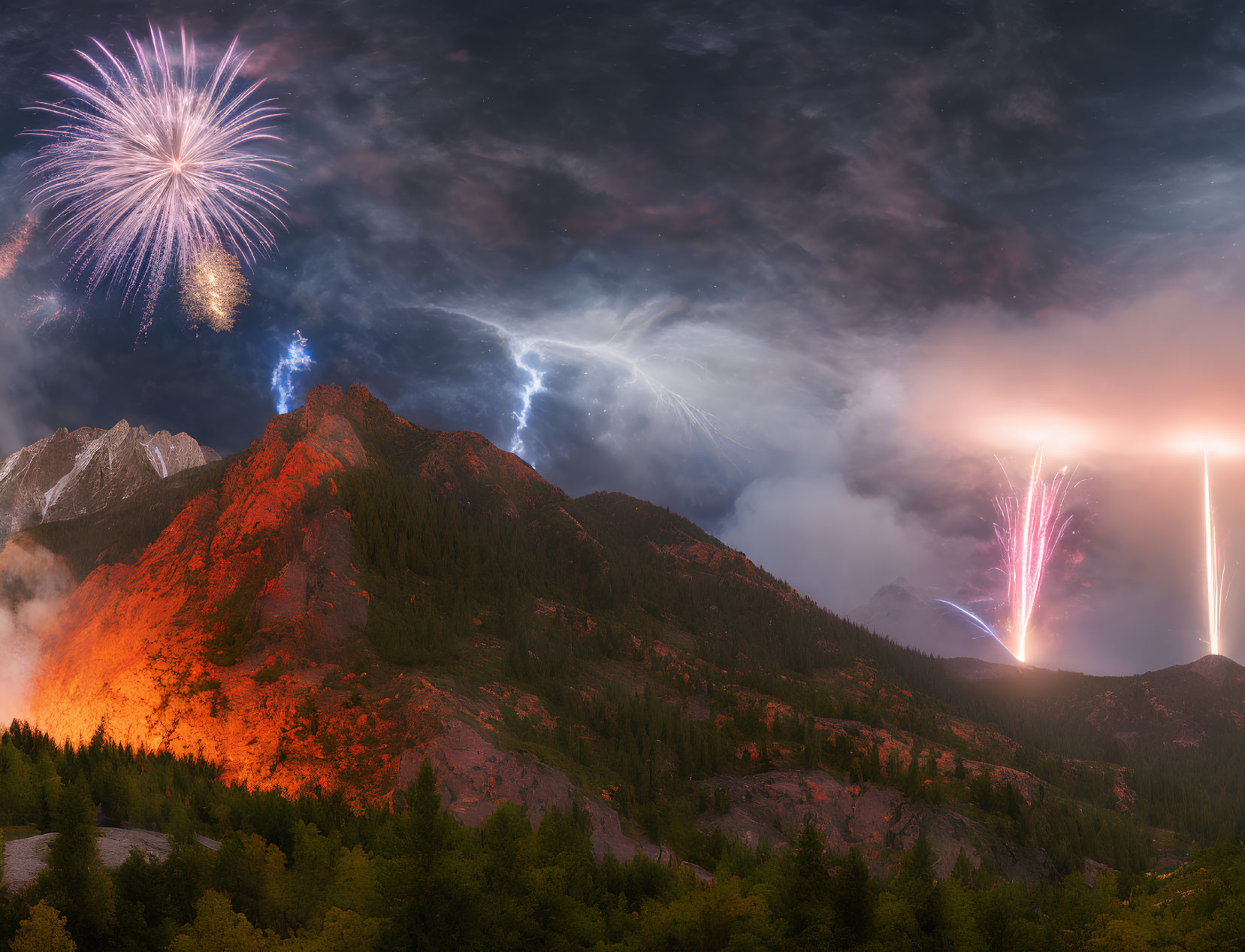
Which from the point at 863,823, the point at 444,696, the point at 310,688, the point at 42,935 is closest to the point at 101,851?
the point at 42,935

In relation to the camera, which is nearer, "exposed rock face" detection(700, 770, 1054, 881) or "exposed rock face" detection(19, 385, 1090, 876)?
"exposed rock face" detection(19, 385, 1090, 876)

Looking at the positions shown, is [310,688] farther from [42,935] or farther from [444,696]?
[42,935]

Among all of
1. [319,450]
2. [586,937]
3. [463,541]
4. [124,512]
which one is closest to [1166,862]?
[586,937]

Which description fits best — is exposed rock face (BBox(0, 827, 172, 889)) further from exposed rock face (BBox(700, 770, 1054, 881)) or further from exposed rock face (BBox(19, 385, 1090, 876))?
exposed rock face (BBox(700, 770, 1054, 881))

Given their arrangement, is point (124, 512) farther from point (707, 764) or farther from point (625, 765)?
point (707, 764)

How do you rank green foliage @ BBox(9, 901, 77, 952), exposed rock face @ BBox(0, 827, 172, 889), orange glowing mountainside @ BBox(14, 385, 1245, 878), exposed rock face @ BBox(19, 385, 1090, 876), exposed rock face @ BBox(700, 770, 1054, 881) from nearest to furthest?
green foliage @ BBox(9, 901, 77, 952) < exposed rock face @ BBox(0, 827, 172, 889) < exposed rock face @ BBox(19, 385, 1090, 876) < orange glowing mountainside @ BBox(14, 385, 1245, 878) < exposed rock face @ BBox(700, 770, 1054, 881)

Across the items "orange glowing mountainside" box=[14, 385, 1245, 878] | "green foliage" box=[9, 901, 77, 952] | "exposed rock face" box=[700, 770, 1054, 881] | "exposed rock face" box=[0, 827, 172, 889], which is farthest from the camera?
"exposed rock face" box=[700, 770, 1054, 881]

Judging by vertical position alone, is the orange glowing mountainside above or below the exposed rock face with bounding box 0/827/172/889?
above

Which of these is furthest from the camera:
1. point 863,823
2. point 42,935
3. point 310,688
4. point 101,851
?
point 863,823

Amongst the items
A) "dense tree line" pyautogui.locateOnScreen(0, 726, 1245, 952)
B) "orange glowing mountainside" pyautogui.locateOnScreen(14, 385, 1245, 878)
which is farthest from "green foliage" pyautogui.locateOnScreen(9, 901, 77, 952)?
"orange glowing mountainside" pyautogui.locateOnScreen(14, 385, 1245, 878)

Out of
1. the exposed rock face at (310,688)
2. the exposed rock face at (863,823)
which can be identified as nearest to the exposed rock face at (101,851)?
the exposed rock face at (310,688)
